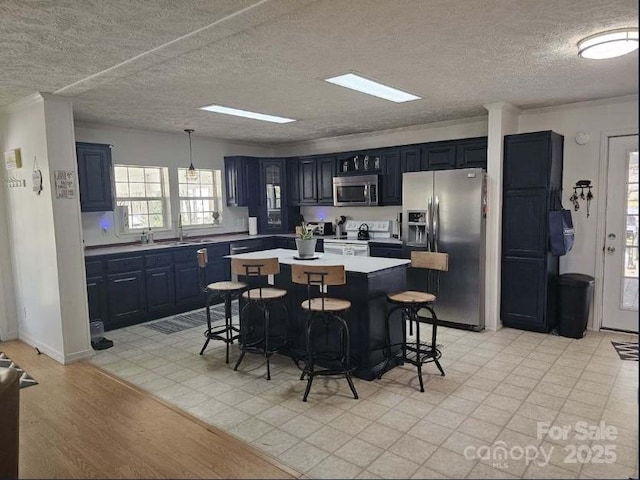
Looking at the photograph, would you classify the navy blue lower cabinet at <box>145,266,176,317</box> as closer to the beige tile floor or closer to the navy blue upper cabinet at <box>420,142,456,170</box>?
the beige tile floor

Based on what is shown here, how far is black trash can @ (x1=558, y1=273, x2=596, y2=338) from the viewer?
446 centimetres

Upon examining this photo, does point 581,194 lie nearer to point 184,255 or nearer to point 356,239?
point 356,239

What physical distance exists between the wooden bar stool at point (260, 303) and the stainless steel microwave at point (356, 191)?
2.63 m

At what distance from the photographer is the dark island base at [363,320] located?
349cm

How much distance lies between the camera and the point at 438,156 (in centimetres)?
549

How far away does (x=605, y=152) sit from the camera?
15.0 feet

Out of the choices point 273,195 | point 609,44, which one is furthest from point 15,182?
point 609,44

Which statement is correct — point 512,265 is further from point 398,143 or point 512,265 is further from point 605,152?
point 398,143

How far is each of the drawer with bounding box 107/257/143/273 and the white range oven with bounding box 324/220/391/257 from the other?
8.42 ft

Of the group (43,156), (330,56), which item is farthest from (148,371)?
(330,56)

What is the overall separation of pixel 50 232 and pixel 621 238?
5.79 m

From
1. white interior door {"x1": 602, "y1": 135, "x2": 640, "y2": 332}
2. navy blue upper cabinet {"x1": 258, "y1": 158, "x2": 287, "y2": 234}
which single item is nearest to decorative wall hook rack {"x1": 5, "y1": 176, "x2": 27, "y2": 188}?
navy blue upper cabinet {"x1": 258, "y1": 158, "x2": 287, "y2": 234}

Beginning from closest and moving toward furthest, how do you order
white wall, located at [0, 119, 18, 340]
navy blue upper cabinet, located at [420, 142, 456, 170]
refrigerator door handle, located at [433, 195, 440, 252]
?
1. white wall, located at [0, 119, 18, 340]
2. refrigerator door handle, located at [433, 195, 440, 252]
3. navy blue upper cabinet, located at [420, 142, 456, 170]

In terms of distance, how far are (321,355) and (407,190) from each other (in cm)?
244
